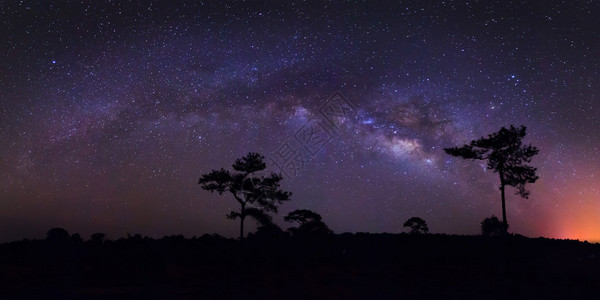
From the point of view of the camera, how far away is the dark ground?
57.6ft

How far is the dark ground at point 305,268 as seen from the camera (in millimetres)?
17562

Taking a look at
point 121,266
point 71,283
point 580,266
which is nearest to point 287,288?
point 71,283

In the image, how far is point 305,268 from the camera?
25.5 m

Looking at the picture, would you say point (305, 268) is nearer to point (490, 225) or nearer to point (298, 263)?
point (298, 263)

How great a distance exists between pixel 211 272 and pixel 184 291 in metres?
6.12

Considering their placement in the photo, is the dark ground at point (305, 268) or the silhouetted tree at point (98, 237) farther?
the silhouetted tree at point (98, 237)

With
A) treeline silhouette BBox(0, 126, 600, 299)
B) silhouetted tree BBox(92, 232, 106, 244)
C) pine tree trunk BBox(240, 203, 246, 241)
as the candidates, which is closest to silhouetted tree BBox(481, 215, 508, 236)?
treeline silhouette BBox(0, 126, 600, 299)

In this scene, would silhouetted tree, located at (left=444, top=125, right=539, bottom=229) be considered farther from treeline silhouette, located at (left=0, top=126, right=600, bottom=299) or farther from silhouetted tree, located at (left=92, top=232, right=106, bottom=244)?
silhouetted tree, located at (left=92, top=232, right=106, bottom=244)

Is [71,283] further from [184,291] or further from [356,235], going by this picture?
[356,235]

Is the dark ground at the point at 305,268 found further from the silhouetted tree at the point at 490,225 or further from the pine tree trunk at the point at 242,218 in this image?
the silhouetted tree at the point at 490,225

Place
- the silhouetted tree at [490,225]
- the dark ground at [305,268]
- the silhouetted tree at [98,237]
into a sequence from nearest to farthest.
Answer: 1. the dark ground at [305,268]
2. the silhouetted tree at [98,237]
3. the silhouetted tree at [490,225]

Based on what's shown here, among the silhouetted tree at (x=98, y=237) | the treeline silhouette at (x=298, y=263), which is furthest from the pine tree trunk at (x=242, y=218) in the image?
the silhouetted tree at (x=98, y=237)

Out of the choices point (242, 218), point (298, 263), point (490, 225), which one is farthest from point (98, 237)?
point (490, 225)

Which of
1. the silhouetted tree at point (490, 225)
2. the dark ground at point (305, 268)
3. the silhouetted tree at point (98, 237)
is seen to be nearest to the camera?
the dark ground at point (305, 268)
